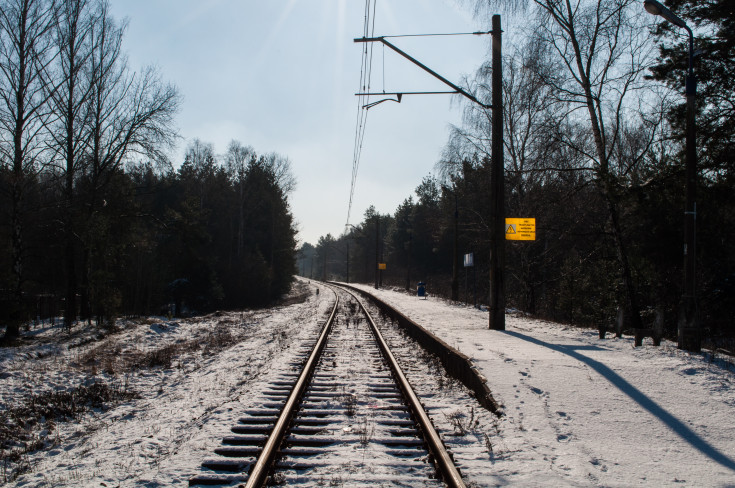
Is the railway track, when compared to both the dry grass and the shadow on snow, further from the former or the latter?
the shadow on snow

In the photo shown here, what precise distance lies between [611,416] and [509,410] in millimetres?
1206

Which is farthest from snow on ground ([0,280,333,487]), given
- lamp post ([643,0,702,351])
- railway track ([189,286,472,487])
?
lamp post ([643,0,702,351])

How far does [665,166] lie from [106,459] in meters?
15.8

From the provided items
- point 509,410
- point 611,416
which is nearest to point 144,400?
point 509,410

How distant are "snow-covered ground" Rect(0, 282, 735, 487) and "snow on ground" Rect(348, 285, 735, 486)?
2 cm

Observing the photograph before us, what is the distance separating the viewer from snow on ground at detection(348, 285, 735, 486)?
15.5 ft

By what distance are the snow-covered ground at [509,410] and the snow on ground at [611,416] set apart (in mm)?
20

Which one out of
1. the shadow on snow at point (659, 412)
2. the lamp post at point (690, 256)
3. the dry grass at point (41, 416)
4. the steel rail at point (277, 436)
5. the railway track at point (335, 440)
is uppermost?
the lamp post at point (690, 256)

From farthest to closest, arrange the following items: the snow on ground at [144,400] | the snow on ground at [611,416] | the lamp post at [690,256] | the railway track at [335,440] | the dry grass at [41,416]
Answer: the lamp post at [690,256] < the dry grass at [41,416] < the snow on ground at [144,400] < the snow on ground at [611,416] < the railway track at [335,440]

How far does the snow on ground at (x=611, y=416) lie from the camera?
4711mm

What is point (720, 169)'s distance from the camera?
15.0m

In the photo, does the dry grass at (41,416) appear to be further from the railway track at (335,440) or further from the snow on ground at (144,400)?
the railway track at (335,440)

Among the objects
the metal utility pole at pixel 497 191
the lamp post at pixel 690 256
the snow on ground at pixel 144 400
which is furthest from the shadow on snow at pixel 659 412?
the snow on ground at pixel 144 400

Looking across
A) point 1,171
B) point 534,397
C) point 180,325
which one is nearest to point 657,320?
point 534,397
